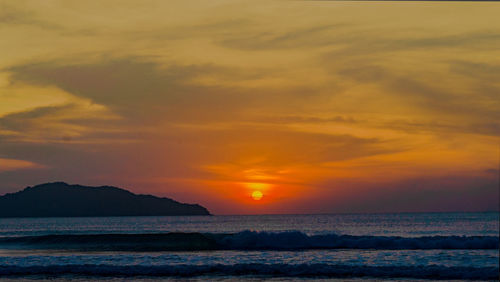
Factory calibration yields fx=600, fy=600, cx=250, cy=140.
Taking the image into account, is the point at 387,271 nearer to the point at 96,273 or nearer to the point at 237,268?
the point at 237,268

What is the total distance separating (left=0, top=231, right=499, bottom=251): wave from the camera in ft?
121

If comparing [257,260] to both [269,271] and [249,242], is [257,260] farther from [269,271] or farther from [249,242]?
[249,242]

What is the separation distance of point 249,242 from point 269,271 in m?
15.1

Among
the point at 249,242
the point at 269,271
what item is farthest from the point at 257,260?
the point at 249,242

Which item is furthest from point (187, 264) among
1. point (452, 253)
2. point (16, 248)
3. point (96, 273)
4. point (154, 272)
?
point (16, 248)

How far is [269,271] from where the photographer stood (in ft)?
81.8

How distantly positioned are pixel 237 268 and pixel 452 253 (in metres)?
A: 12.5

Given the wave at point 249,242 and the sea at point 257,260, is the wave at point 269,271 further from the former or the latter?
the wave at point 249,242

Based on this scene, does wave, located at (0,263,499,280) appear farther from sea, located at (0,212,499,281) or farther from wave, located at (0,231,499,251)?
wave, located at (0,231,499,251)

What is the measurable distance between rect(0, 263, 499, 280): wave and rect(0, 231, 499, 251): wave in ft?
34.1

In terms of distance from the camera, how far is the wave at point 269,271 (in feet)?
78.2

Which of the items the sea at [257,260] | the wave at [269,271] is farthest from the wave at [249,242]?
the wave at [269,271]

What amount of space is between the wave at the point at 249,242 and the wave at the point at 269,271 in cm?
1038

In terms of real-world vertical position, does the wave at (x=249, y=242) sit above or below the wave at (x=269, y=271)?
above
